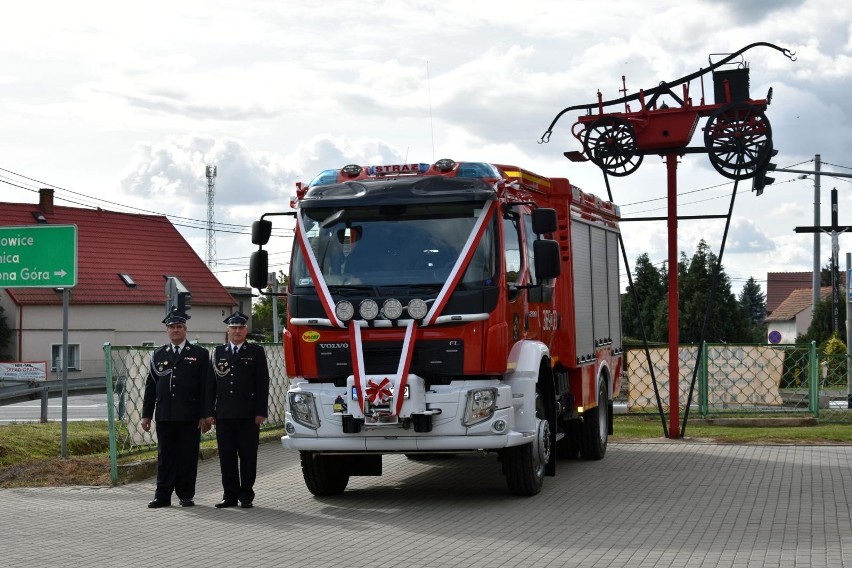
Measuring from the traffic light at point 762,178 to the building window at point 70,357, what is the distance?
1689 inches

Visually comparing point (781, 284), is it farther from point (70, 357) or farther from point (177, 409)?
point (177, 409)

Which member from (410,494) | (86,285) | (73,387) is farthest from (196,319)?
(410,494)

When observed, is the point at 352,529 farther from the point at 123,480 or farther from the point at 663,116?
the point at 663,116

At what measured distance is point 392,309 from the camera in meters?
12.2

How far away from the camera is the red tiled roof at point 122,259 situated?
2334 inches

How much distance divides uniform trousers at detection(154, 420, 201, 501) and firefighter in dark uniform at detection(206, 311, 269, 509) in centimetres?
30

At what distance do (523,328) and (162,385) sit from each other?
352 cm

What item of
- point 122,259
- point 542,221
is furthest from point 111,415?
point 122,259

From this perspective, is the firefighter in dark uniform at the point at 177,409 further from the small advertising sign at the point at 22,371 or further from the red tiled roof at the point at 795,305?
the red tiled roof at the point at 795,305

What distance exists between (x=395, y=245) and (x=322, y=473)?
247 centimetres

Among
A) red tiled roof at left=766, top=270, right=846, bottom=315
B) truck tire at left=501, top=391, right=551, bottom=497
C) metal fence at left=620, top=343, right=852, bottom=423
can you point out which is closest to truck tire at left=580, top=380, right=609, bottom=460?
truck tire at left=501, top=391, right=551, bottom=497

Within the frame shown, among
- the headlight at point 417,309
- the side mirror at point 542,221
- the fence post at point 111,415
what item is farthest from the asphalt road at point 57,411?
the side mirror at point 542,221

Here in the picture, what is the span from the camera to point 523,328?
13.2 m

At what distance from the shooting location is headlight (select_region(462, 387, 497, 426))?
12.2 m
